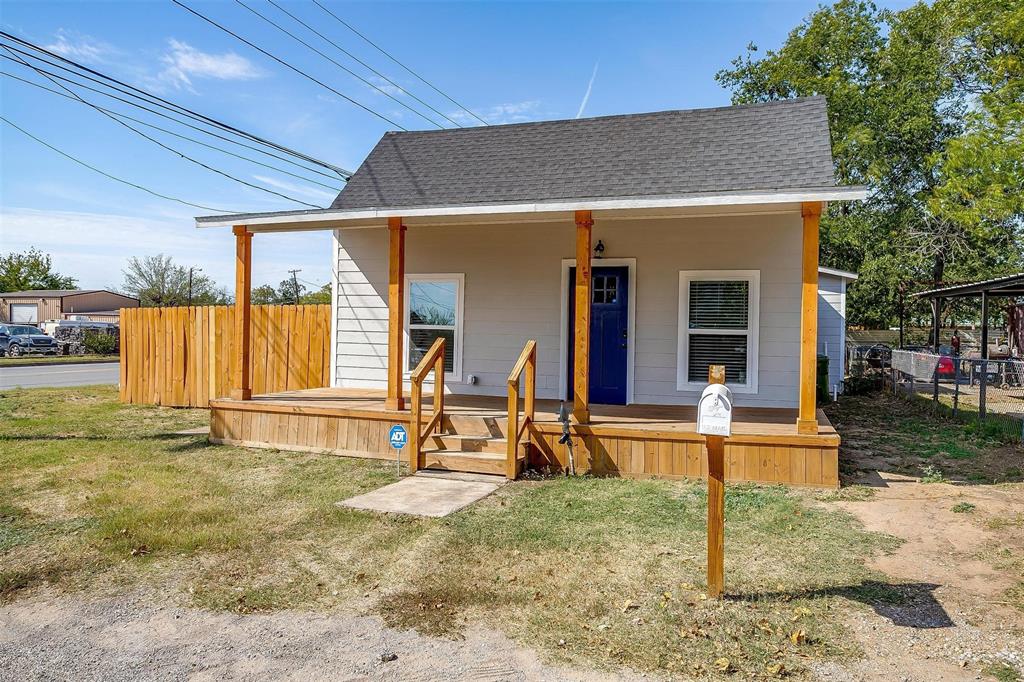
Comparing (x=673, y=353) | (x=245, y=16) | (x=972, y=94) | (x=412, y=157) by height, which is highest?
(x=972, y=94)

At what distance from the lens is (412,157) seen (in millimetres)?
10016

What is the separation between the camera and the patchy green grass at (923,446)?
691cm

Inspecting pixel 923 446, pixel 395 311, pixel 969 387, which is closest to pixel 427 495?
pixel 395 311

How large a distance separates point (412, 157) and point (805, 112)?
556cm

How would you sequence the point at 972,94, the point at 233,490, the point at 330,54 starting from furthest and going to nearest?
the point at 972,94
the point at 330,54
the point at 233,490

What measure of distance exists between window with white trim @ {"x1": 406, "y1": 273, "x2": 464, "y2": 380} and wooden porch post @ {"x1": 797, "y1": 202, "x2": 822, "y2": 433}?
459 centimetres

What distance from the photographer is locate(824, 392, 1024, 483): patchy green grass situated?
6.91 meters

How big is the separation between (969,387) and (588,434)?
40.3ft

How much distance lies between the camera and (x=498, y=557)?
4.18 meters

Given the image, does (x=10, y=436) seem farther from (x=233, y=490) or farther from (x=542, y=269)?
(x=542, y=269)

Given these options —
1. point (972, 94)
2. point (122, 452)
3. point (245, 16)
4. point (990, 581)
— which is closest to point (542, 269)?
point (122, 452)

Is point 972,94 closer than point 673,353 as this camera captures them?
No

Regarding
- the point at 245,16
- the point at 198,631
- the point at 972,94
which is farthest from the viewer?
the point at 972,94

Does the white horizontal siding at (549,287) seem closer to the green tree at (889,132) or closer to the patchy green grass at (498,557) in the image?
the patchy green grass at (498,557)
